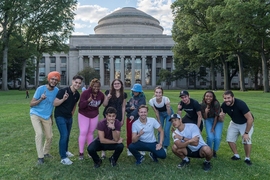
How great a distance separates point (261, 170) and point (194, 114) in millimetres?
1778

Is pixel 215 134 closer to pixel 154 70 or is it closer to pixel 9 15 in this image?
pixel 9 15

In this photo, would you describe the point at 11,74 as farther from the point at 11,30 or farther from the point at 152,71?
the point at 152,71

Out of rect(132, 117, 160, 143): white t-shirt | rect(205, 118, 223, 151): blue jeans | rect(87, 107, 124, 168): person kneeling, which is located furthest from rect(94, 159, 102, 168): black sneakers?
rect(205, 118, 223, 151): blue jeans

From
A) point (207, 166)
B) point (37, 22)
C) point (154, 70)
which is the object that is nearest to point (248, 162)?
point (207, 166)

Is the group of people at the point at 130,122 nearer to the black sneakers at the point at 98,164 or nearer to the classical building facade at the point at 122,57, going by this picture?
the black sneakers at the point at 98,164

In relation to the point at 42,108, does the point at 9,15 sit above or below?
above

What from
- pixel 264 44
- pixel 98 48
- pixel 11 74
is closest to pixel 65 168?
pixel 264 44

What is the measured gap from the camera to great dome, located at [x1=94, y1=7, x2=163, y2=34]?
255 ft

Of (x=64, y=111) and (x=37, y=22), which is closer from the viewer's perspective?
(x=64, y=111)

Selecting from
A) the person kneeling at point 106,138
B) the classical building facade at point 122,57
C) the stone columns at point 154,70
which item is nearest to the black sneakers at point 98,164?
the person kneeling at point 106,138

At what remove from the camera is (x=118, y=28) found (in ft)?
255

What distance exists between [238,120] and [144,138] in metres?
2.13

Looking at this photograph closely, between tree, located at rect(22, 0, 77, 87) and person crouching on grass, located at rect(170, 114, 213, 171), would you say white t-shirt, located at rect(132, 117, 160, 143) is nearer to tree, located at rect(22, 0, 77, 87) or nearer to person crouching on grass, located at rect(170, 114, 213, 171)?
person crouching on grass, located at rect(170, 114, 213, 171)

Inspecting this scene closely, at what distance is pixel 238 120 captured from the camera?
5.85 metres
